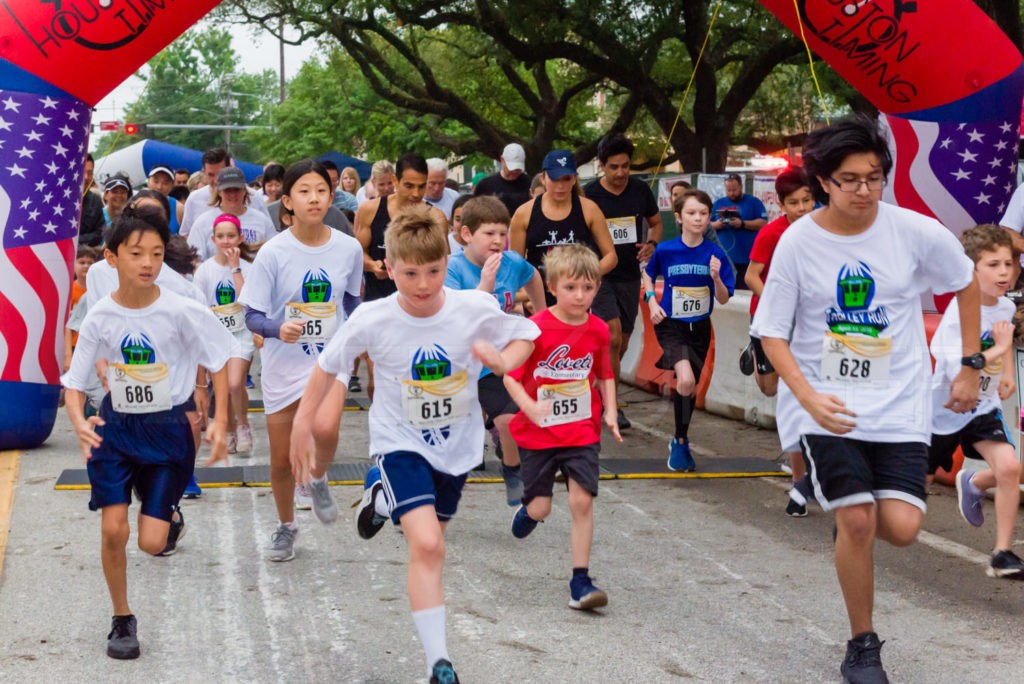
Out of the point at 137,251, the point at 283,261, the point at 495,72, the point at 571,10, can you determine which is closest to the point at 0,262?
the point at 283,261

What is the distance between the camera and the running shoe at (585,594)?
560cm

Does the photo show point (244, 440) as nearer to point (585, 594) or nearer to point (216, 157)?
point (216, 157)

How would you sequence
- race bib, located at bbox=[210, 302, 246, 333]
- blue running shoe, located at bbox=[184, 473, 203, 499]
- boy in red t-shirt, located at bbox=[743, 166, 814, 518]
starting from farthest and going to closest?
race bib, located at bbox=[210, 302, 246, 333], boy in red t-shirt, located at bbox=[743, 166, 814, 518], blue running shoe, located at bbox=[184, 473, 203, 499]

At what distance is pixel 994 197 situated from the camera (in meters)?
9.36

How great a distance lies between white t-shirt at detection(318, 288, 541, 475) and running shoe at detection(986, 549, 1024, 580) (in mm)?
2421

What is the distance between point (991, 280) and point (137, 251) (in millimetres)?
3728

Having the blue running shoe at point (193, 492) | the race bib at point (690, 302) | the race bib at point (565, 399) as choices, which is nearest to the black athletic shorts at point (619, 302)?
the race bib at point (690, 302)

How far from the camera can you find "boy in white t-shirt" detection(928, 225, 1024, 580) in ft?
19.8

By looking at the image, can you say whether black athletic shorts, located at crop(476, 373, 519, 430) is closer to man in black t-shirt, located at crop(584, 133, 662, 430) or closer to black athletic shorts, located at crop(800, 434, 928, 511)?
man in black t-shirt, located at crop(584, 133, 662, 430)

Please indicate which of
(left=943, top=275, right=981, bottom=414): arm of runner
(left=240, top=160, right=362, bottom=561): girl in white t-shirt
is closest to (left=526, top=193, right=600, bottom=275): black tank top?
(left=240, top=160, right=362, bottom=561): girl in white t-shirt

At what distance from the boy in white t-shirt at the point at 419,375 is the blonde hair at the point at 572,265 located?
1111 millimetres

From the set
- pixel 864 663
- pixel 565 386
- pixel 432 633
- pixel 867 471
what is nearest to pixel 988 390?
pixel 867 471

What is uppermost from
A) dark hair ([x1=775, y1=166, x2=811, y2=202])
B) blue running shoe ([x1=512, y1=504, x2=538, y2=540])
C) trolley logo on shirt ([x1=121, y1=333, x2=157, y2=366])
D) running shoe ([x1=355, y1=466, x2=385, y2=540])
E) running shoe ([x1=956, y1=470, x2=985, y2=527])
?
dark hair ([x1=775, y1=166, x2=811, y2=202])

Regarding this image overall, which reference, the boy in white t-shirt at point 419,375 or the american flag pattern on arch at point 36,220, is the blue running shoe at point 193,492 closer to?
the american flag pattern on arch at point 36,220
